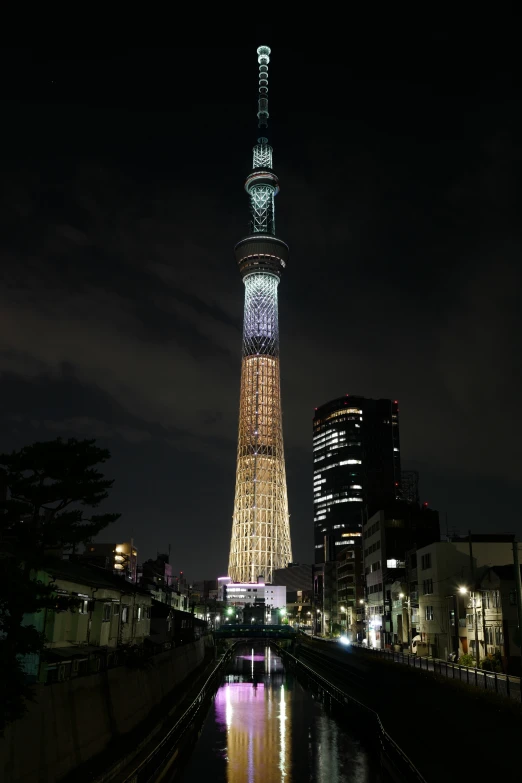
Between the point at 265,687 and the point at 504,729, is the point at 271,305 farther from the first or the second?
the point at 504,729

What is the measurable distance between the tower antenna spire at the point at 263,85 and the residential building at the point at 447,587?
12530 cm

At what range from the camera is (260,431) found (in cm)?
13525

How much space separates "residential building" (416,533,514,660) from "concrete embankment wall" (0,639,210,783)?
2807 cm

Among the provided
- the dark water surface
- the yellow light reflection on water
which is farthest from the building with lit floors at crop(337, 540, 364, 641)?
the dark water surface

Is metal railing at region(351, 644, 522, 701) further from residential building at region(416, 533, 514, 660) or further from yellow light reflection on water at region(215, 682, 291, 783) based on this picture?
residential building at region(416, 533, 514, 660)

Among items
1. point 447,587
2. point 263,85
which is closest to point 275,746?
point 447,587

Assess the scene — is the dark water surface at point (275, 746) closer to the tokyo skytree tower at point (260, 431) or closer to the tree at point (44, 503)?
the tree at point (44, 503)

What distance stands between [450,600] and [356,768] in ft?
89.8

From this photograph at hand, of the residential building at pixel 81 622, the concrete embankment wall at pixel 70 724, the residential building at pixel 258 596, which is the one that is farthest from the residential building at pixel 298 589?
the concrete embankment wall at pixel 70 724

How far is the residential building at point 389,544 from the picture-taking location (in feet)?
242

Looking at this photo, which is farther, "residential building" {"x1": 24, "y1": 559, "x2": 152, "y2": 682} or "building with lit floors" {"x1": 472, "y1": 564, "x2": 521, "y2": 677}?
"building with lit floors" {"x1": 472, "y1": 564, "x2": 521, "y2": 677}

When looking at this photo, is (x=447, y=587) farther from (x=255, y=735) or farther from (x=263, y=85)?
(x=263, y=85)

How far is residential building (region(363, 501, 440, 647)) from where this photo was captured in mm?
73688

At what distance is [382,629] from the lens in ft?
244
